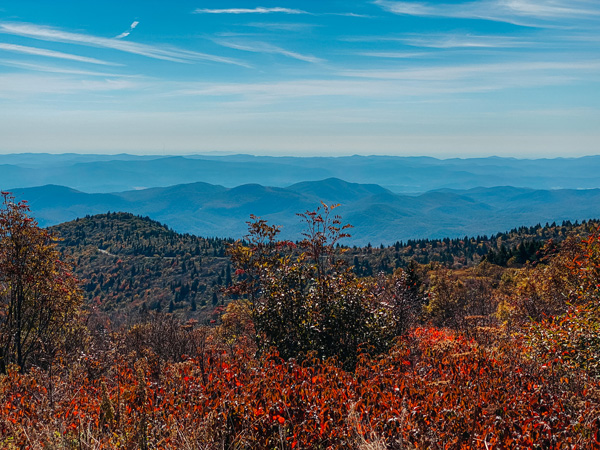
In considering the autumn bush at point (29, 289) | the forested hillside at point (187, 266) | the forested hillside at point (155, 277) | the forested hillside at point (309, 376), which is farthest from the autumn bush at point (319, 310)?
the forested hillside at point (155, 277)

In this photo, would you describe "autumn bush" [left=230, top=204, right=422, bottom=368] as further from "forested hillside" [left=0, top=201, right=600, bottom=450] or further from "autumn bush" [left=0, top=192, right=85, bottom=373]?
"autumn bush" [left=0, top=192, right=85, bottom=373]

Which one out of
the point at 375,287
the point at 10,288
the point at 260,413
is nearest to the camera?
the point at 260,413

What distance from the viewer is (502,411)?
604 cm

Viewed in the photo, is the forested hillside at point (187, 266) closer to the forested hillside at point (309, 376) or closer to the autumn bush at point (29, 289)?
the autumn bush at point (29, 289)

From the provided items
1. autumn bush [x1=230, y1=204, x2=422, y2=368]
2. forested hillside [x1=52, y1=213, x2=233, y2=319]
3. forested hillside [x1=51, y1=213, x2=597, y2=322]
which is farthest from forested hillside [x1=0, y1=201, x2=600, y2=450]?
forested hillside [x1=52, y1=213, x2=233, y2=319]

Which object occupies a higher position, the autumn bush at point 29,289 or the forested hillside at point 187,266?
the autumn bush at point 29,289

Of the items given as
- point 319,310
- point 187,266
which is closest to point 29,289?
point 319,310

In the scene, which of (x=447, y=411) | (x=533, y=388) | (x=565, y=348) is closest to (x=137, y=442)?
(x=447, y=411)

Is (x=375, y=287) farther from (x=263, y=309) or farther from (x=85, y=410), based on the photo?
(x=85, y=410)

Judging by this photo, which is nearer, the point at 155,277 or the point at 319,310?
the point at 319,310

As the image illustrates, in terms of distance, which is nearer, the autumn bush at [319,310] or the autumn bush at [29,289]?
the autumn bush at [319,310]

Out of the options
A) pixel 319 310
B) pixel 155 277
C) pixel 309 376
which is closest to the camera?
pixel 309 376

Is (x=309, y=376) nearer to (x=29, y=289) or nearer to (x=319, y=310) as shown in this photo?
(x=319, y=310)

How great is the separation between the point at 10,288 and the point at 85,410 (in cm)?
1476
